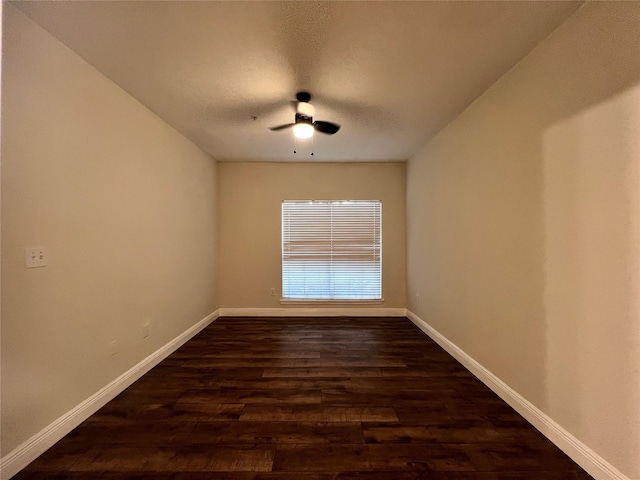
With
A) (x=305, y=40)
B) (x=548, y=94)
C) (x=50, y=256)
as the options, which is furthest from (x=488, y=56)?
(x=50, y=256)

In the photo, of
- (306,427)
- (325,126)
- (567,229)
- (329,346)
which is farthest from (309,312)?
(567,229)

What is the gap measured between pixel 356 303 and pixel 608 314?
331cm

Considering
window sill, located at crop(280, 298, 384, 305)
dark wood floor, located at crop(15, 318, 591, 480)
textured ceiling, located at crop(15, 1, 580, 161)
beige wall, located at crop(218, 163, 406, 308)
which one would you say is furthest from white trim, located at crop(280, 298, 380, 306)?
textured ceiling, located at crop(15, 1, 580, 161)

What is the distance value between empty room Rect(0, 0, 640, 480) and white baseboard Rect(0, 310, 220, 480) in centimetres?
1

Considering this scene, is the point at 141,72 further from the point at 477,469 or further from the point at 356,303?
the point at 356,303

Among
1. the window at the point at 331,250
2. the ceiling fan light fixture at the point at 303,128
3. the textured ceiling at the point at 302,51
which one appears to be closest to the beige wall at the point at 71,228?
the textured ceiling at the point at 302,51

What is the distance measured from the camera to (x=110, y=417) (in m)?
1.93

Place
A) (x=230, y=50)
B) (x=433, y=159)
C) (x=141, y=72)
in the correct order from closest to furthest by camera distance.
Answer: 1. (x=230, y=50)
2. (x=141, y=72)
3. (x=433, y=159)

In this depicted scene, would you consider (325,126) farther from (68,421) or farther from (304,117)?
(68,421)

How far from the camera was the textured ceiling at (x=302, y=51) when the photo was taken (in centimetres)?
151

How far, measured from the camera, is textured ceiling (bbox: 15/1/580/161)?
151cm

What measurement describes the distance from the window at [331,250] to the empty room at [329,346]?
56.0 inches

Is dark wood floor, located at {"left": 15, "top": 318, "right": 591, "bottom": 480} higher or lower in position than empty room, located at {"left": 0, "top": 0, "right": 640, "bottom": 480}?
lower

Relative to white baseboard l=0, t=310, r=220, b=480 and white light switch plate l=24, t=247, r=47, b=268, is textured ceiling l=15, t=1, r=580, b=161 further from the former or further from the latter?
white baseboard l=0, t=310, r=220, b=480
